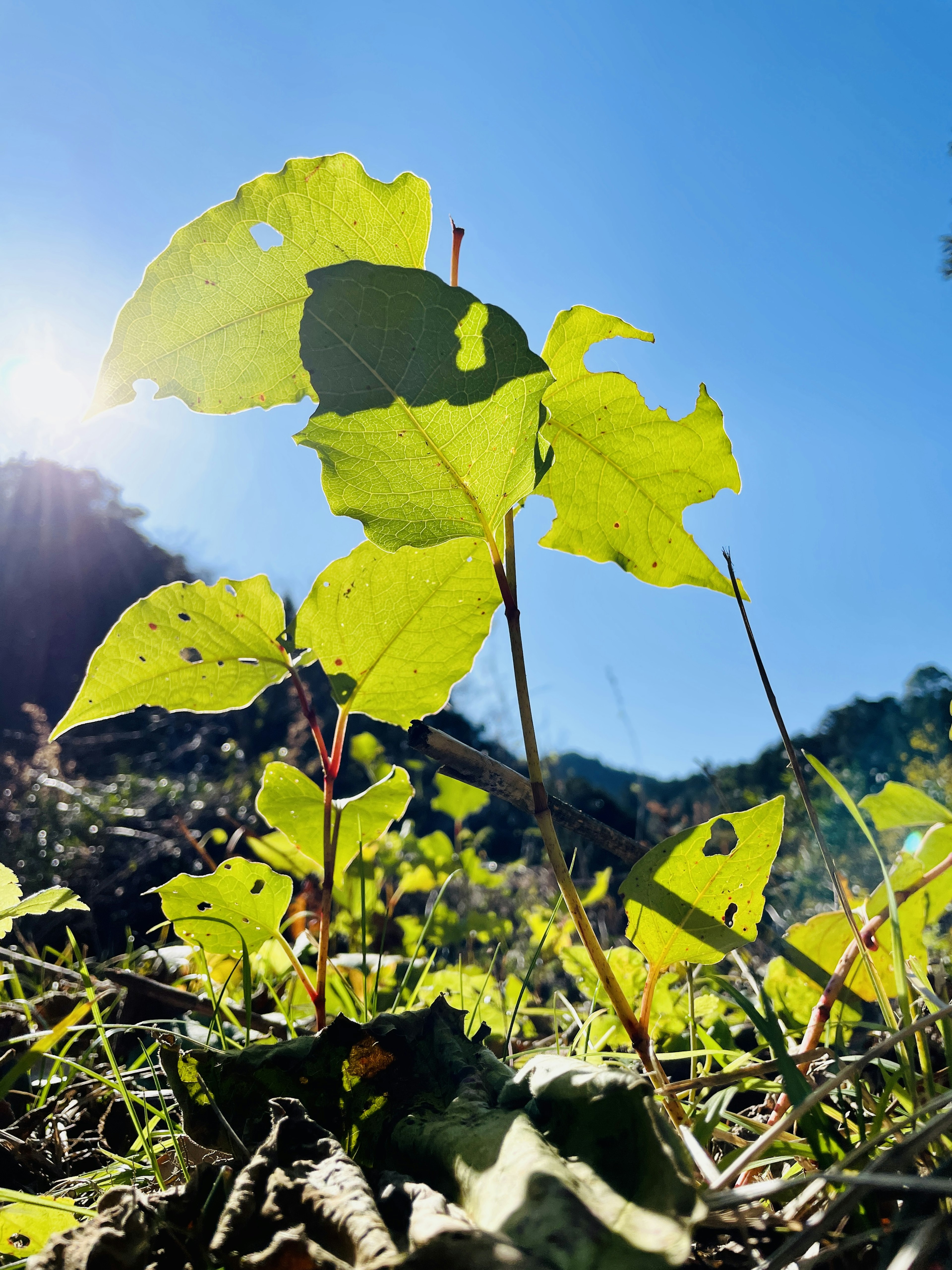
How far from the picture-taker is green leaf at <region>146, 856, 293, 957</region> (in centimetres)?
50

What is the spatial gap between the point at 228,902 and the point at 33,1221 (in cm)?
19

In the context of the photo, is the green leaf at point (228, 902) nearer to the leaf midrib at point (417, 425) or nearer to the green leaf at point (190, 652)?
the green leaf at point (190, 652)

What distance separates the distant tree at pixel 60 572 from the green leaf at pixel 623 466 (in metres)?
6.52

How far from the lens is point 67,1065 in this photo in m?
0.66

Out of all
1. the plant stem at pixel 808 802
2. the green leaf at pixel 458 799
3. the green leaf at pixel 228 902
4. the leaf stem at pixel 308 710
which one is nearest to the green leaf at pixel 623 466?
the plant stem at pixel 808 802

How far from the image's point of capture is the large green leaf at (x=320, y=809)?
562mm

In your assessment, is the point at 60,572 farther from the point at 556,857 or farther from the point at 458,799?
the point at 556,857

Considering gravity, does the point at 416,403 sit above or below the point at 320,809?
above

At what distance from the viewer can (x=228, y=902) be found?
0.50 m

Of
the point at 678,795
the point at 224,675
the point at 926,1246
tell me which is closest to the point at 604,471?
the point at 224,675

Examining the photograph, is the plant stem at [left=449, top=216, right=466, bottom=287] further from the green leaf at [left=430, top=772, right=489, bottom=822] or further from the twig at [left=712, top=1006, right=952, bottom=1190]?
the green leaf at [left=430, top=772, right=489, bottom=822]

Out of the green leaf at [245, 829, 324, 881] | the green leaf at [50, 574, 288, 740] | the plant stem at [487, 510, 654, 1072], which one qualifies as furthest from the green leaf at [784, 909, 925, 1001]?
the green leaf at [245, 829, 324, 881]

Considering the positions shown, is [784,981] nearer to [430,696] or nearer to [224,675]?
[430,696]

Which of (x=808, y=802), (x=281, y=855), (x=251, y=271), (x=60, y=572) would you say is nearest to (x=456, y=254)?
(x=251, y=271)
